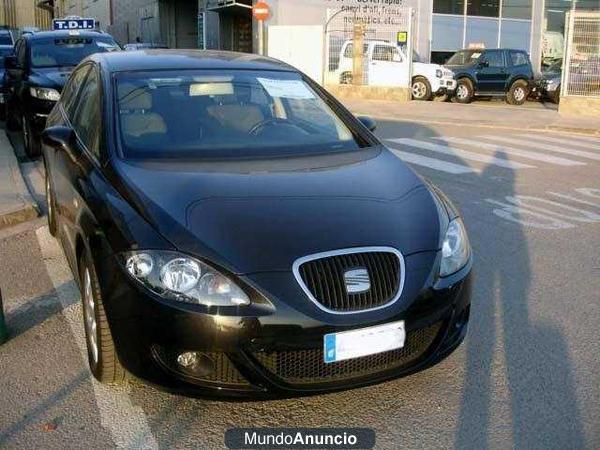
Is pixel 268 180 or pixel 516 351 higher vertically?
pixel 268 180

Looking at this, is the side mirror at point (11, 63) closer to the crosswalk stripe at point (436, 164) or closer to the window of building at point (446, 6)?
the crosswalk stripe at point (436, 164)

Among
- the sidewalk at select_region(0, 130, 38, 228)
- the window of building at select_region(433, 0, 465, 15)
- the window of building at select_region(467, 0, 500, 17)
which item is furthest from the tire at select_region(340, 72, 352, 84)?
the sidewalk at select_region(0, 130, 38, 228)

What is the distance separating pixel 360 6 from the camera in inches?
1198

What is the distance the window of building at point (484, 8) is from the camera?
32969 mm

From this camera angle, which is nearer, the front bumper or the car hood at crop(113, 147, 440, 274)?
the front bumper

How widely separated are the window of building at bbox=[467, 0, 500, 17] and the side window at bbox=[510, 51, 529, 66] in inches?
386

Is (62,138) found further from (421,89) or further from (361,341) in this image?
(421,89)

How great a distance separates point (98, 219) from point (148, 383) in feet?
2.83

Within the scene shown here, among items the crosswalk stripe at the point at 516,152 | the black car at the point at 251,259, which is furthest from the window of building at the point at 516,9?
the black car at the point at 251,259

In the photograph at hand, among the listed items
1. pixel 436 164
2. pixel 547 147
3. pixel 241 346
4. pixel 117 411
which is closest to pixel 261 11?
pixel 547 147

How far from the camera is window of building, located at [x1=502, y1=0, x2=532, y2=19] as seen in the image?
3378 cm

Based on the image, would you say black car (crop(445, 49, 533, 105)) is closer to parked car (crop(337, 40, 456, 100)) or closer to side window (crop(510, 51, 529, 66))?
side window (crop(510, 51, 529, 66))

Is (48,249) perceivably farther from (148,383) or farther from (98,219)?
(148,383)

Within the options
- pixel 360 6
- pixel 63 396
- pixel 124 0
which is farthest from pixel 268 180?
pixel 124 0
